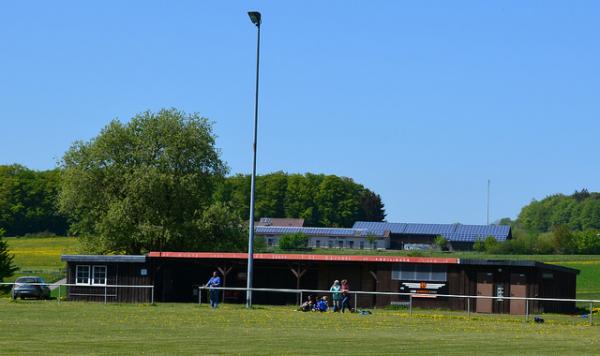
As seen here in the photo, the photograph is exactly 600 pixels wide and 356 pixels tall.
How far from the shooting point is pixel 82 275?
52.8 meters

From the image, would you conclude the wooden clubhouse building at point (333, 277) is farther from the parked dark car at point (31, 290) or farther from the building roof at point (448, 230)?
the building roof at point (448, 230)

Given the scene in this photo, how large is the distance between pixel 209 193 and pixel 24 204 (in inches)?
3301

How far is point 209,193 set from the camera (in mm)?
74500

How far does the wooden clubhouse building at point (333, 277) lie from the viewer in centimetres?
4734

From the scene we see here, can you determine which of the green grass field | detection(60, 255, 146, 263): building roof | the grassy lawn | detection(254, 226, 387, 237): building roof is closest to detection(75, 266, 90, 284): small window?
detection(60, 255, 146, 263): building roof

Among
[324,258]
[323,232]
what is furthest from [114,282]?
[323,232]

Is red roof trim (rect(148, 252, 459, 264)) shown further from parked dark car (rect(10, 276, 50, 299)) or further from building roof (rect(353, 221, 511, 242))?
building roof (rect(353, 221, 511, 242))

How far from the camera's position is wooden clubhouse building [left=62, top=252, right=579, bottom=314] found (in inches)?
1864

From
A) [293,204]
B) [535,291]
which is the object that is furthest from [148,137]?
[293,204]

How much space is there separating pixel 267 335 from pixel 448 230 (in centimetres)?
14168

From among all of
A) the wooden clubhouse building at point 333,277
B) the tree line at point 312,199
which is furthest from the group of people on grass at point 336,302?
the tree line at point 312,199

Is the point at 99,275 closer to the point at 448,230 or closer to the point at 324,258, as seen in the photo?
the point at 324,258

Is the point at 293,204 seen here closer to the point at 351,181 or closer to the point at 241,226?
the point at 351,181

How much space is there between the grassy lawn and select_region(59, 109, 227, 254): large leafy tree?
34.3 m
